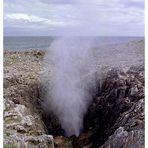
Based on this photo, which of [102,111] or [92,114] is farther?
[92,114]

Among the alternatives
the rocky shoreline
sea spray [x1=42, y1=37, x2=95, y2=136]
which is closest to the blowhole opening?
the rocky shoreline

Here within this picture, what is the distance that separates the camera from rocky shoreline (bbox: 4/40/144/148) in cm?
941

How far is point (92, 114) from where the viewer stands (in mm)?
14844

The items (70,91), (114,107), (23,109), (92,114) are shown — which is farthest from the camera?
(70,91)

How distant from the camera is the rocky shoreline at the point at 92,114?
30.9ft

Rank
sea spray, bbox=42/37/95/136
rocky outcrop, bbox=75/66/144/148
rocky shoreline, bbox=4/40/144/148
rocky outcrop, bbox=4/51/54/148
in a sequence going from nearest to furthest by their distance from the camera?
1. rocky outcrop, bbox=4/51/54/148
2. rocky shoreline, bbox=4/40/144/148
3. rocky outcrop, bbox=75/66/144/148
4. sea spray, bbox=42/37/95/136

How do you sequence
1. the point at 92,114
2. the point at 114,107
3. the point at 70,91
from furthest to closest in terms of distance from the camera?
the point at 70,91
the point at 92,114
the point at 114,107

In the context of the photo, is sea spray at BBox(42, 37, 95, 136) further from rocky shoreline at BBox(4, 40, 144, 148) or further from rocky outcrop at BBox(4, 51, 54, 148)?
rocky outcrop at BBox(4, 51, 54, 148)

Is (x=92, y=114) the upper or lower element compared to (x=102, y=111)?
lower

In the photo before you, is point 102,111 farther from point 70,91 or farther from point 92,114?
point 70,91

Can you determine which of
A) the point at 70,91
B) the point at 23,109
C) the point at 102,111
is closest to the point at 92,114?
the point at 102,111

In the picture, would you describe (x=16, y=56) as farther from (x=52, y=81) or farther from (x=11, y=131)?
(x=11, y=131)

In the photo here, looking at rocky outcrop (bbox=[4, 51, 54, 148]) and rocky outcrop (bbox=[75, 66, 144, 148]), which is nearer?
rocky outcrop (bbox=[4, 51, 54, 148])

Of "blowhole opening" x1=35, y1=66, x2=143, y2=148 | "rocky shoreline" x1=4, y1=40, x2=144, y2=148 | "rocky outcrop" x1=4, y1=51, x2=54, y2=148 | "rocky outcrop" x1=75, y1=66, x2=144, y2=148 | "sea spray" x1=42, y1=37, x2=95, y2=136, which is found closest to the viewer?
"rocky outcrop" x1=4, y1=51, x2=54, y2=148
